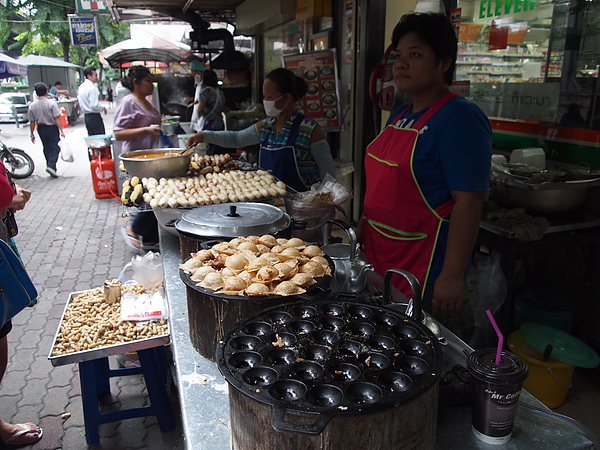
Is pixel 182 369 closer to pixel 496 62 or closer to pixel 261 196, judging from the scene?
pixel 261 196

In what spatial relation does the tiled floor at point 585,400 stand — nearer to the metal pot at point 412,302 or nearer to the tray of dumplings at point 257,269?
the metal pot at point 412,302

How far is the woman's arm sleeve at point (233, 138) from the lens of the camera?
3.92 metres

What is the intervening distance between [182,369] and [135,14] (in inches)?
463

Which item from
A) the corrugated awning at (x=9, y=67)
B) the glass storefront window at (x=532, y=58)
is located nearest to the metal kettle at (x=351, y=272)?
the glass storefront window at (x=532, y=58)

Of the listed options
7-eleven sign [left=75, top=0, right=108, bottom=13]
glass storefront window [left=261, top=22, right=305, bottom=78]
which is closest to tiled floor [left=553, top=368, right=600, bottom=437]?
glass storefront window [left=261, top=22, right=305, bottom=78]

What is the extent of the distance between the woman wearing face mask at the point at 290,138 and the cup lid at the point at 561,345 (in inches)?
71.2

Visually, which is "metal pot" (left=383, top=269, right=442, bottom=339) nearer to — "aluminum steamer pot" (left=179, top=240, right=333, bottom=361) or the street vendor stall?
the street vendor stall

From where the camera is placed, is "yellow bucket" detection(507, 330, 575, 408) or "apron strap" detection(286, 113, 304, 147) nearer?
"yellow bucket" detection(507, 330, 575, 408)

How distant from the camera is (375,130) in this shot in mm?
5438

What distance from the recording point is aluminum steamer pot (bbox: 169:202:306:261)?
1.94 metres

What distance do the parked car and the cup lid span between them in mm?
24526

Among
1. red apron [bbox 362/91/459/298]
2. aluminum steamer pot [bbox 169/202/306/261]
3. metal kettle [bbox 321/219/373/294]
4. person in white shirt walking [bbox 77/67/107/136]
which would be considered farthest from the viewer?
person in white shirt walking [bbox 77/67/107/136]

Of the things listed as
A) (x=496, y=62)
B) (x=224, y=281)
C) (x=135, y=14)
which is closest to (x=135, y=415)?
(x=224, y=281)

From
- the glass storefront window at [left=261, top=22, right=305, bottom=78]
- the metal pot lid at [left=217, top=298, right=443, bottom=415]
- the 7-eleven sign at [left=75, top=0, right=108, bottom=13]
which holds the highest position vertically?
the 7-eleven sign at [left=75, top=0, right=108, bottom=13]
